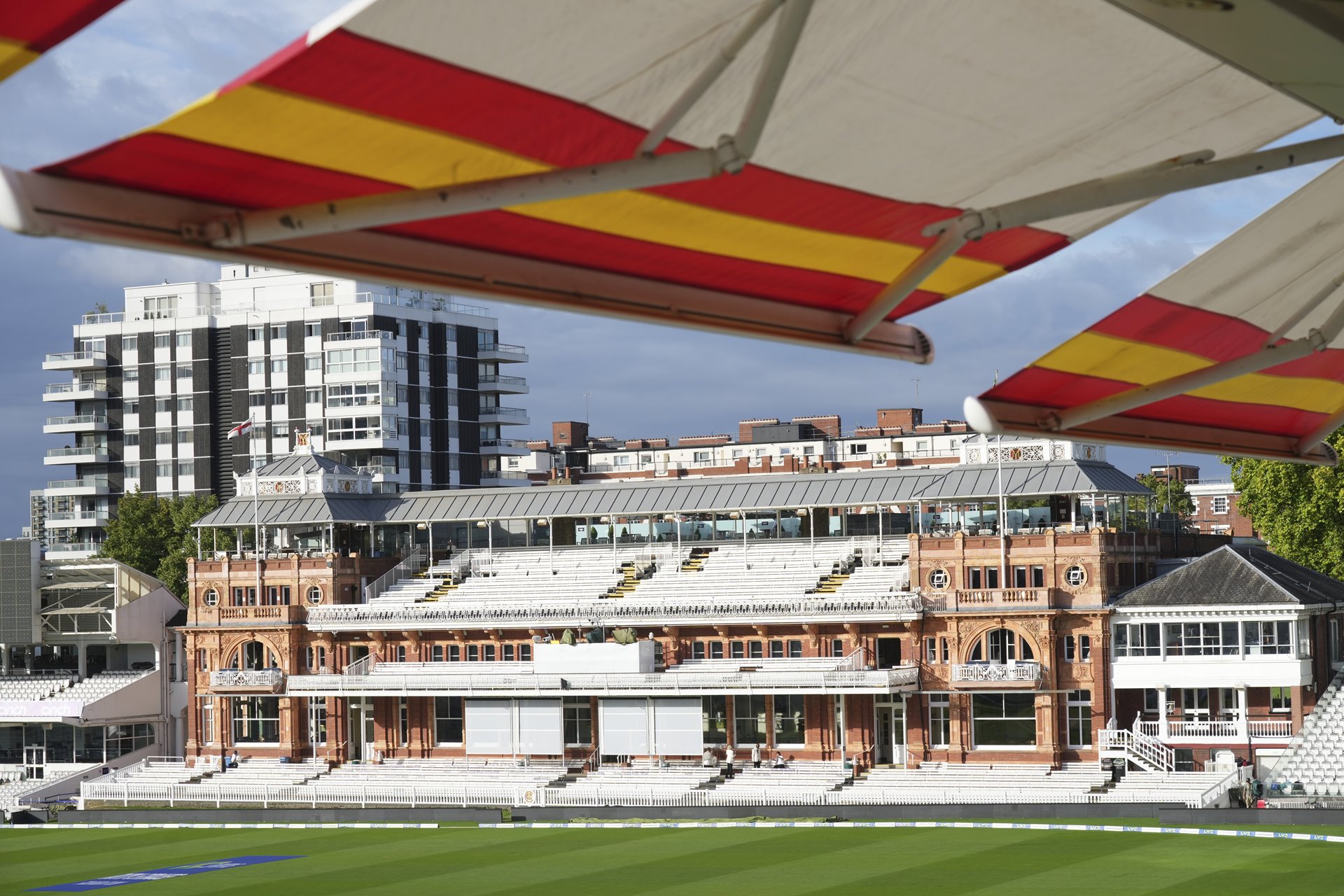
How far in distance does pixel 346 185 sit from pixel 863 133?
6.01 feet

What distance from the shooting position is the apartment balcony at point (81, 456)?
110m

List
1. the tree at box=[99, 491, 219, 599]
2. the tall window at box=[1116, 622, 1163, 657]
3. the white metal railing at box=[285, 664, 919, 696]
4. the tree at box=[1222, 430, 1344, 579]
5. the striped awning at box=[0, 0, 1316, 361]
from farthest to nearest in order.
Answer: the tree at box=[99, 491, 219, 599] < the tree at box=[1222, 430, 1344, 579] < the white metal railing at box=[285, 664, 919, 696] < the tall window at box=[1116, 622, 1163, 657] < the striped awning at box=[0, 0, 1316, 361]

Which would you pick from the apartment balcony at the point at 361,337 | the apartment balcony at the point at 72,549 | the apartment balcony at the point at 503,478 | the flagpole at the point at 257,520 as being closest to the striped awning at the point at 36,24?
the flagpole at the point at 257,520

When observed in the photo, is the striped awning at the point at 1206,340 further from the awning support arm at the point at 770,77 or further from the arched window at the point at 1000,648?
the arched window at the point at 1000,648

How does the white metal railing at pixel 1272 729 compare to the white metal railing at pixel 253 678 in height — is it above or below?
below

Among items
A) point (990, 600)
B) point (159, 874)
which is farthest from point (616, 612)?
point (159, 874)

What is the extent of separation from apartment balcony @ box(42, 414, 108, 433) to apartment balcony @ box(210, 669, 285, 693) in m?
47.2

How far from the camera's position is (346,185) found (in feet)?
16.5

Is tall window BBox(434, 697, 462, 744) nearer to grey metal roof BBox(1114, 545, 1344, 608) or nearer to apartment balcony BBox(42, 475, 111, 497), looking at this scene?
grey metal roof BBox(1114, 545, 1344, 608)

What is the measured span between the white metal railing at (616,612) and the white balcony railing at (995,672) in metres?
0.05

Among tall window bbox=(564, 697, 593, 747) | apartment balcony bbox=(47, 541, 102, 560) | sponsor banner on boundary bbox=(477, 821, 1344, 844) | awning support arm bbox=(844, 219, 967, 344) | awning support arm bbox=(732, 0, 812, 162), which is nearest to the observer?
awning support arm bbox=(732, 0, 812, 162)

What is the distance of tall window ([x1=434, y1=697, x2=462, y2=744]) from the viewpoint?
64.5 m

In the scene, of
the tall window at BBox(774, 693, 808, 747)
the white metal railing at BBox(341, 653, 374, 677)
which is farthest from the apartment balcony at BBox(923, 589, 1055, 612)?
the white metal railing at BBox(341, 653, 374, 677)

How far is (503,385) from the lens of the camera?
11225 cm
